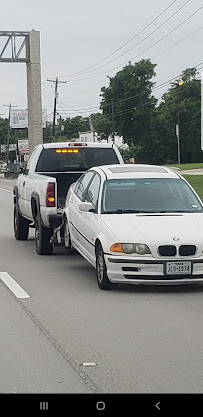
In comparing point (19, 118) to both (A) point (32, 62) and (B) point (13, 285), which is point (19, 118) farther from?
(B) point (13, 285)

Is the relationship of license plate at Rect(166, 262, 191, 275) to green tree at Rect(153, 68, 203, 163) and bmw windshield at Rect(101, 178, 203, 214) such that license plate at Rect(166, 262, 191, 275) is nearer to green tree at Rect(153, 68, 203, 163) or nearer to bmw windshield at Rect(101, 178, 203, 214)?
bmw windshield at Rect(101, 178, 203, 214)

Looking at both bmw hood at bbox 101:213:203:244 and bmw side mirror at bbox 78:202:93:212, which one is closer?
bmw hood at bbox 101:213:203:244

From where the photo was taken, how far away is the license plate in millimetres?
10320

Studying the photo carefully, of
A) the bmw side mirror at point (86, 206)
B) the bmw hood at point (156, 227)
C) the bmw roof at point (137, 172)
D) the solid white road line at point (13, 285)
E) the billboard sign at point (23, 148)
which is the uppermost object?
the bmw roof at point (137, 172)

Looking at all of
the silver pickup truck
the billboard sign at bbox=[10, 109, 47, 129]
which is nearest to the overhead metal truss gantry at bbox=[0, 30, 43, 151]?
the silver pickup truck

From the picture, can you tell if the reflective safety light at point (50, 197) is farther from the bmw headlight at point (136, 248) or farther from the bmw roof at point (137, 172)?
the bmw headlight at point (136, 248)

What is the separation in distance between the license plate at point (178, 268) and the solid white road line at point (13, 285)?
6.15 ft

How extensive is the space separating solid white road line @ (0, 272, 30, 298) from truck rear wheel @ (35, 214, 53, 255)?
1.76 metres

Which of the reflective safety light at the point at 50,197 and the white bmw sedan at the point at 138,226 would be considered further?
the reflective safety light at the point at 50,197

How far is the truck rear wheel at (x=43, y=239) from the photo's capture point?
14148 millimetres
